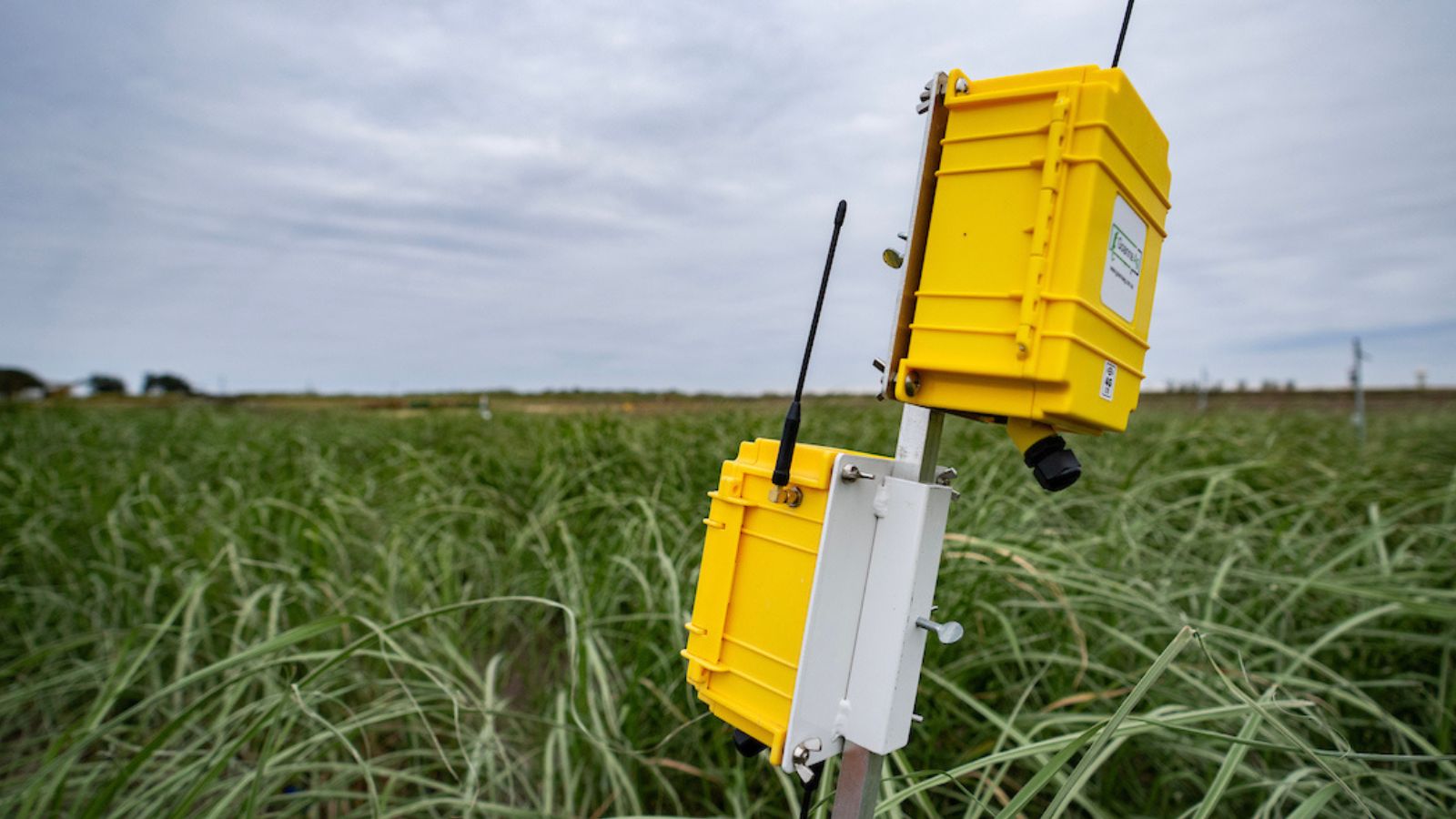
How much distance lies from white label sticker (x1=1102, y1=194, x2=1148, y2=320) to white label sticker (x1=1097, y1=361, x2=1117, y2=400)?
0.05m

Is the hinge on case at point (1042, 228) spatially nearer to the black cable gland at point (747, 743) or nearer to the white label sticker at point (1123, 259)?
the white label sticker at point (1123, 259)

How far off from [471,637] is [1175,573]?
1.81m

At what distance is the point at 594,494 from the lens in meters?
2.33

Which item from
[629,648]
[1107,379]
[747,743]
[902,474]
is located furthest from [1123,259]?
[629,648]

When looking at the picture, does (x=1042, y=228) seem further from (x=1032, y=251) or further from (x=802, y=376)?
(x=802, y=376)

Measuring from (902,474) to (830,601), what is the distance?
0.40 ft

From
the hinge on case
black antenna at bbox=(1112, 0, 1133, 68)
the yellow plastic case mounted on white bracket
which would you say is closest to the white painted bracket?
the yellow plastic case mounted on white bracket

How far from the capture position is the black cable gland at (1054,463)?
0.58 m

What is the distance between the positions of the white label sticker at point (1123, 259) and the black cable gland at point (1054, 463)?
12 centimetres

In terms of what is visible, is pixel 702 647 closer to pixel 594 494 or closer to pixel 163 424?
pixel 594 494

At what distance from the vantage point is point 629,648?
1649mm

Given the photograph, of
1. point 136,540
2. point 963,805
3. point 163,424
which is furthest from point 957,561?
point 163,424

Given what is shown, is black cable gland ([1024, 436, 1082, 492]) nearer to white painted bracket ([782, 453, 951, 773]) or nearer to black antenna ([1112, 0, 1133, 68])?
white painted bracket ([782, 453, 951, 773])

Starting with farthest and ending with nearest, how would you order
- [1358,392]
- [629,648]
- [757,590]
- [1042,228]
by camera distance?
[1358,392] < [629,648] < [757,590] < [1042,228]
